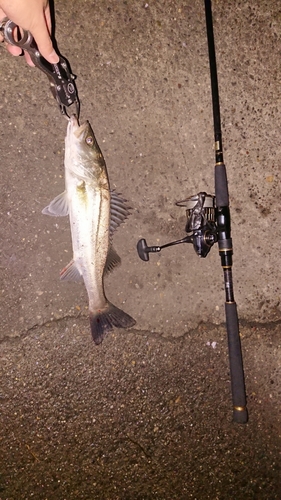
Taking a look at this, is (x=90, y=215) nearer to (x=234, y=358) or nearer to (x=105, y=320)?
(x=105, y=320)

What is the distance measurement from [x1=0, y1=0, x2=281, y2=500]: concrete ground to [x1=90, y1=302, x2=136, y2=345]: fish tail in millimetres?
160

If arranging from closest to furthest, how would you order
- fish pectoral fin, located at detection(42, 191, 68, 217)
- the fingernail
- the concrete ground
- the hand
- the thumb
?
the hand
the thumb
the fingernail
fish pectoral fin, located at detection(42, 191, 68, 217)
the concrete ground

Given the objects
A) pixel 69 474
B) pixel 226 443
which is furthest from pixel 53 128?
pixel 226 443

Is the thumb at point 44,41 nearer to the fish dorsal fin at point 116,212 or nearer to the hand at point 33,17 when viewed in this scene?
the hand at point 33,17

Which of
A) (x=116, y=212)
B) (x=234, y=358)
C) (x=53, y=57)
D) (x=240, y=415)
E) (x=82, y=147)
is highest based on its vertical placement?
(x=53, y=57)

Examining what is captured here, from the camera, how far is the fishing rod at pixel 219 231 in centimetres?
238

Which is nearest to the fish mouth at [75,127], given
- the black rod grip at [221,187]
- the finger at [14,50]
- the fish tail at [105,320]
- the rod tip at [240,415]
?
the finger at [14,50]

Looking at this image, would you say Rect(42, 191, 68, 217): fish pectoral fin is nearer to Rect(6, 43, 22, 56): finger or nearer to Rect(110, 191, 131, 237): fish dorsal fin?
Rect(110, 191, 131, 237): fish dorsal fin

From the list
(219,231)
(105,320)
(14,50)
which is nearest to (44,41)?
(14,50)

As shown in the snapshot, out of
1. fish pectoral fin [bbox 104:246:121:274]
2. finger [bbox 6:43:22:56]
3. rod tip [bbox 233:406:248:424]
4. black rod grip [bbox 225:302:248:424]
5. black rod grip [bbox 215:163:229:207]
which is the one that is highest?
finger [bbox 6:43:22:56]

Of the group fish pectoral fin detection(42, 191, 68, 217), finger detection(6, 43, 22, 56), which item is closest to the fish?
fish pectoral fin detection(42, 191, 68, 217)

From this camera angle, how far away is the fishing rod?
238 cm

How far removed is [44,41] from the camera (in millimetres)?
2041

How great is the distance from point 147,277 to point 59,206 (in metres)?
0.78
